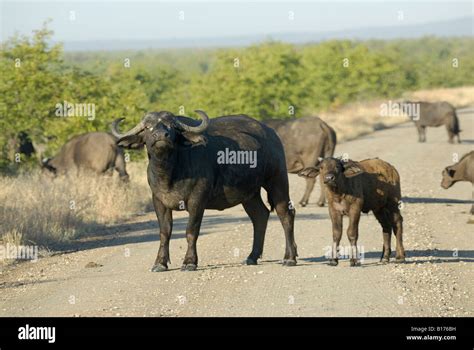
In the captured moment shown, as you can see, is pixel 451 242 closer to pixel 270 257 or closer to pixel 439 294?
pixel 270 257

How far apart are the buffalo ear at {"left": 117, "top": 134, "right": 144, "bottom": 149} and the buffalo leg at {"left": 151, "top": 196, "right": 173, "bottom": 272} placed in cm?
74

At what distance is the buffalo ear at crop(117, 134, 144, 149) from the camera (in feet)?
44.5

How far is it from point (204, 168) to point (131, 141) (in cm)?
98

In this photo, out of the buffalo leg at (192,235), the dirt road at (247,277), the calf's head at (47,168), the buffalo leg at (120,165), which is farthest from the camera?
the calf's head at (47,168)

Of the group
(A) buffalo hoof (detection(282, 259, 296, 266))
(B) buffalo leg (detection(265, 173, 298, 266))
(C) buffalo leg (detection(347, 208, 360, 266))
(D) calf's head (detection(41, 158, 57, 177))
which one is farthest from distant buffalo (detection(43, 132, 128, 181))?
(C) buffalo leg (detection(347, 208, 360, 266))

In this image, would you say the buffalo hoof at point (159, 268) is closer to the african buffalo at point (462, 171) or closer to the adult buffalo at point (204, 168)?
the adult buffalo at point (204, 168)

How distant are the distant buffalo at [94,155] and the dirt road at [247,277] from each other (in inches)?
139

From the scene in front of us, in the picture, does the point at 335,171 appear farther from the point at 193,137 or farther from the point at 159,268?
the point at 159,268

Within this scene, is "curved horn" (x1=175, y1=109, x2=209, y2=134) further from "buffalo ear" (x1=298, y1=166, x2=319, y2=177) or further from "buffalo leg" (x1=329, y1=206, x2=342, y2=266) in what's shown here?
"buffalo leg" (x1=329, y1=206, x2=342, y2=266)

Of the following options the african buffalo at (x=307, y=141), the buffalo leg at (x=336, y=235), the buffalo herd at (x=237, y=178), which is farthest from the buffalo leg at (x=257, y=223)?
the african buffalo at (x=307, y=141)

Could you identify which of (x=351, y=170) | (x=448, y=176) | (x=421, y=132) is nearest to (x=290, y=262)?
(x=351, y=170)

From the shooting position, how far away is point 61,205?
19.3 meters

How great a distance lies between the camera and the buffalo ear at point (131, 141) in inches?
534

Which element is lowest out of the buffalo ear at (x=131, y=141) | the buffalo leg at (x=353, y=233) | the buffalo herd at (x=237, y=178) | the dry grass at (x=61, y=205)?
the dry grass at (x=61, y=205)
